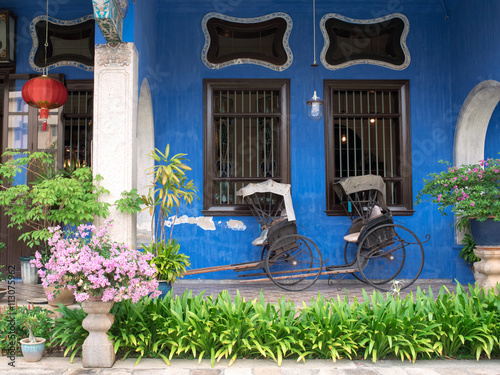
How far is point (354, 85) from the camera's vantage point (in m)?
8.04

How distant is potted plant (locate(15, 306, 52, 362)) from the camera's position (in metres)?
4.26

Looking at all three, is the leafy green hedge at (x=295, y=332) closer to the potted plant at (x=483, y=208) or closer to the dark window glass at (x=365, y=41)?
the potted plant at (x=483, y=208)

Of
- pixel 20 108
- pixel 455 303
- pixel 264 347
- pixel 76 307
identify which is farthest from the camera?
pixel 20 108

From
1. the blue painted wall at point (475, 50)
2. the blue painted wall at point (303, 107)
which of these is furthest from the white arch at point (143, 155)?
the blue painted wall at point (475, 50)

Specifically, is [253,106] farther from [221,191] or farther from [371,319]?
[371,319]

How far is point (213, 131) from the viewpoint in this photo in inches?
314

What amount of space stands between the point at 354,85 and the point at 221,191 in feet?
9.31

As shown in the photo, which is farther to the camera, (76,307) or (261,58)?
(261,58)

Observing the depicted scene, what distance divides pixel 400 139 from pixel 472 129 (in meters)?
1.12

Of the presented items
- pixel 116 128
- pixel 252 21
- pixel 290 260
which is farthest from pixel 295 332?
pixel 252 21

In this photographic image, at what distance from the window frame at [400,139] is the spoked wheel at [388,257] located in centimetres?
61

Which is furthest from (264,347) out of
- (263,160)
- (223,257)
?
(263,160)

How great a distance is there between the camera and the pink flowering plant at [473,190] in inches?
226

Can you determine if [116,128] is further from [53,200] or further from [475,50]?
[475,50]
